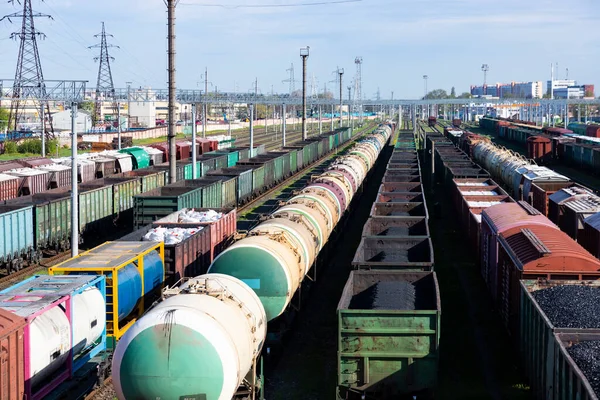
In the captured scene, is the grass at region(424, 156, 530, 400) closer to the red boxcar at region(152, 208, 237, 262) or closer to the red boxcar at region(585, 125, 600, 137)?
the red boxcar at region(152, 208, 237, 262)

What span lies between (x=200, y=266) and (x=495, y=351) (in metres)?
8.44

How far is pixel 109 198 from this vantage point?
3328cm

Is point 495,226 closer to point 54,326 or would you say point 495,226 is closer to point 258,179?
point 54,326

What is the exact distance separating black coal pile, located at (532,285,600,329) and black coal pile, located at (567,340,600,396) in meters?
1.23

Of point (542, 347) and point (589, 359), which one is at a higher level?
point (589, 359)

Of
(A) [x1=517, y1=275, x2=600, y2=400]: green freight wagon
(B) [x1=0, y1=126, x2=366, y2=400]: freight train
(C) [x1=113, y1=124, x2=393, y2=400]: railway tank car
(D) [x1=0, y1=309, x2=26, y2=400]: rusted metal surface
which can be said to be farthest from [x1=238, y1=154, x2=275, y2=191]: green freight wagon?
(D) [x1=0, y1=309, x2=26, y2=400]: rusted metal surface

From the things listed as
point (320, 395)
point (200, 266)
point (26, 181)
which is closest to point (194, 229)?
point (200, 266)

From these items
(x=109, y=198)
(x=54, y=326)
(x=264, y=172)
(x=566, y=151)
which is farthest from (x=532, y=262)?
(x=566, y=151)

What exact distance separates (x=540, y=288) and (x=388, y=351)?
4.53m

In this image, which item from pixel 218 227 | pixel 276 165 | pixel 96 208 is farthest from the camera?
pixel 276 165

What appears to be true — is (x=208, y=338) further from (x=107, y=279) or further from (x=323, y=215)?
(x=323, y=215)

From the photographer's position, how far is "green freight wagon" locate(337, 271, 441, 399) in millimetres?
13695

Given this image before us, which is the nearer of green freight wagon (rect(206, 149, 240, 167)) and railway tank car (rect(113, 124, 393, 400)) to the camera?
railway tank car (rect(113, 124, 393, 400))

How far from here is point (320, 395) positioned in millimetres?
15906
